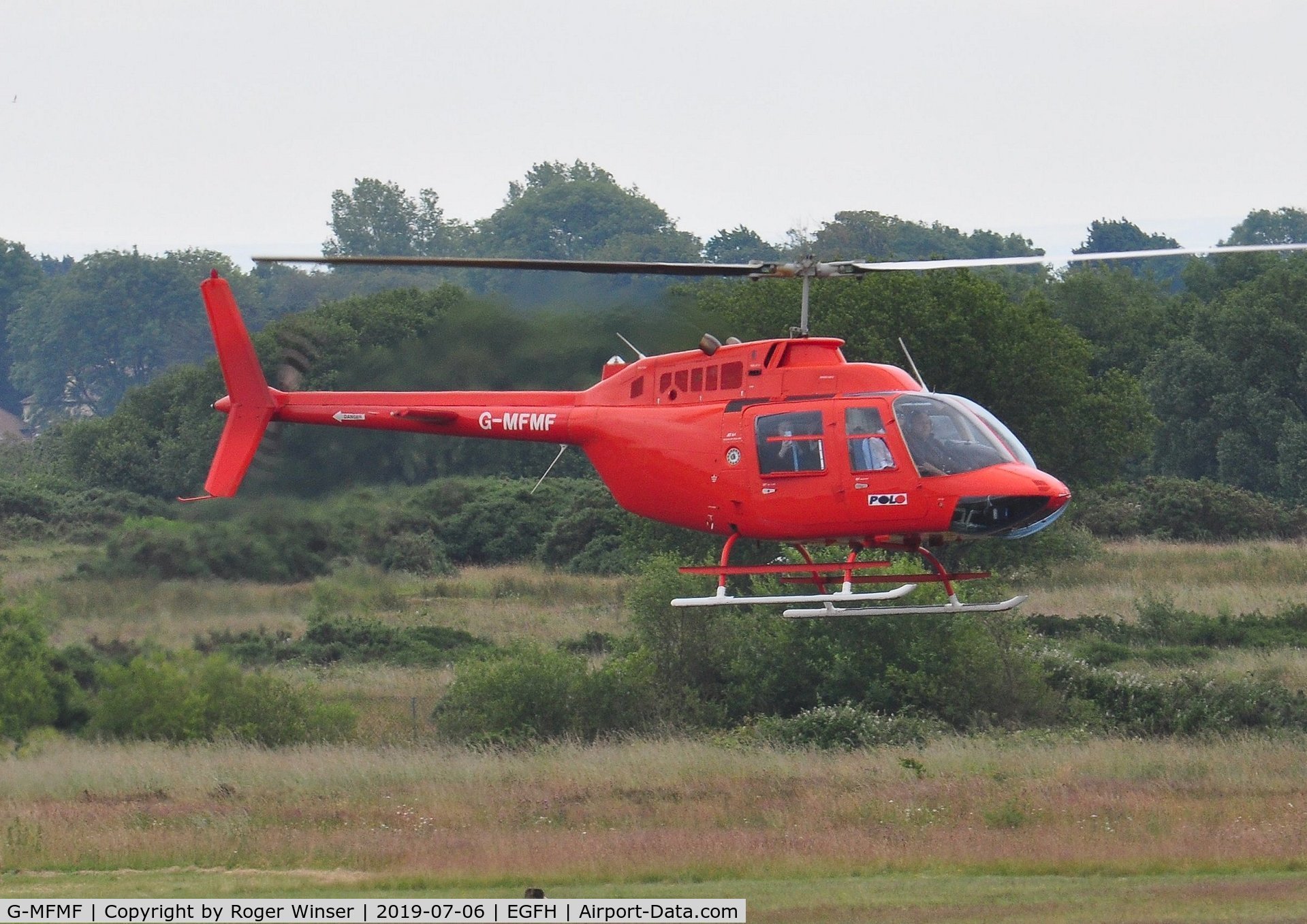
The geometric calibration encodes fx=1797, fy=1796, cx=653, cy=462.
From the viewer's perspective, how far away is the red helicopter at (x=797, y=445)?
60.1ft

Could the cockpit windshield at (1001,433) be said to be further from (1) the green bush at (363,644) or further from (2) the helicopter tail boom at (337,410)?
(1) the green bush at (363,644)

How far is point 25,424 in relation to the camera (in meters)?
116

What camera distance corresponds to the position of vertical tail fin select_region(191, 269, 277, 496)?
23.3m

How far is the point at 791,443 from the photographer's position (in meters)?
19.0

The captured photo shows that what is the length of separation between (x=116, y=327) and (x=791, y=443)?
290ft

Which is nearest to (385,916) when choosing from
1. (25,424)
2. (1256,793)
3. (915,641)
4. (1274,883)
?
(1274,883)

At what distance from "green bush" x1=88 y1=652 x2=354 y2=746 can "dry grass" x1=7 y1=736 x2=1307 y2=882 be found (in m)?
1.30

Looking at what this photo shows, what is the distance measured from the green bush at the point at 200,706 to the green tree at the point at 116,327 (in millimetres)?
59522

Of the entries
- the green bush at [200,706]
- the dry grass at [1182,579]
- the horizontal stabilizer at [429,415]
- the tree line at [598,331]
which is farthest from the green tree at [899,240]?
the horizontal stabilizer at [429,415]

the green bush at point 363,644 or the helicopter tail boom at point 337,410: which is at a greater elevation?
the helicopter tail boom at point 337,410

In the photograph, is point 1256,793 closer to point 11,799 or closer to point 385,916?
point 385,916

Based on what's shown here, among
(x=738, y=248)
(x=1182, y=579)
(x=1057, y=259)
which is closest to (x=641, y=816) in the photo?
(x=1057, y=259)

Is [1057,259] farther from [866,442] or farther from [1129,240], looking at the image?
[1129,240]

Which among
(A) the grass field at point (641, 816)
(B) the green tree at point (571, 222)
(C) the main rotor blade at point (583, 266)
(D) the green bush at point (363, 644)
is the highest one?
(B) the green tree at point (571, 222)
